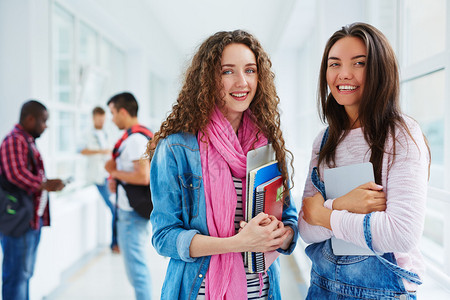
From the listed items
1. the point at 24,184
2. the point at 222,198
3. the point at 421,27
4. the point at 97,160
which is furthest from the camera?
the point at 97,160

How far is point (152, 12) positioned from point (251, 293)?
4986mm

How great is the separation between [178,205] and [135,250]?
1.44 metres

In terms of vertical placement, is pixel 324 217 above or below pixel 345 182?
below

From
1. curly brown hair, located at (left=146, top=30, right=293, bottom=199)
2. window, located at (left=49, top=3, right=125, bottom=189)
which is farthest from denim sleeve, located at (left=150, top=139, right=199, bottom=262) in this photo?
window, located at (left=49, top=3, right=125, bottom=189)

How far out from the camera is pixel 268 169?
3.56 feet

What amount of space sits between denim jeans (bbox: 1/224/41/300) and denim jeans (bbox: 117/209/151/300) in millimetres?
580

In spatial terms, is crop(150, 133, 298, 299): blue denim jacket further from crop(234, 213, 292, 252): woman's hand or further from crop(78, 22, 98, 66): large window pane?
crop(78, 22, 98, 66): large window pane

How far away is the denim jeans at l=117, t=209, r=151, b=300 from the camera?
2342mm

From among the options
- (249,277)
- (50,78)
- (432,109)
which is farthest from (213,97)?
(432,109)

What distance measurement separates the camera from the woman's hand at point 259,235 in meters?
1.00

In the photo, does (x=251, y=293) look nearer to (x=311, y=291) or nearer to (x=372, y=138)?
(x=311, y=291)

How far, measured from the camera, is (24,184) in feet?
6.95

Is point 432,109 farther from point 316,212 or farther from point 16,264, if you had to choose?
point 16,264

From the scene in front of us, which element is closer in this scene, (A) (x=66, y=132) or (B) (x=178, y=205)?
(B) (x=178, y=205)
